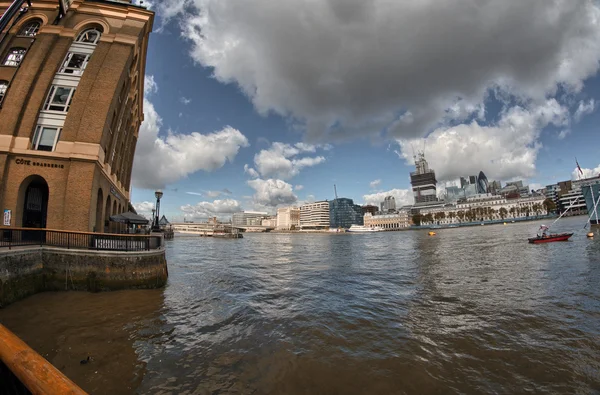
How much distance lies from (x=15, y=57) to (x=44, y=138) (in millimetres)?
8881

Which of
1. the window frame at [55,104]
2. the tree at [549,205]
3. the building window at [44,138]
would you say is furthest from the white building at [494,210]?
the building window at [44,138]

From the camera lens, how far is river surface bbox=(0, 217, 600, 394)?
5570mm

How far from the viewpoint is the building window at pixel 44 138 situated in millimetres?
17547

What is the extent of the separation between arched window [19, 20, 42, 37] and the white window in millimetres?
4271

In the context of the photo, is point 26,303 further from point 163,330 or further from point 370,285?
point 370,285

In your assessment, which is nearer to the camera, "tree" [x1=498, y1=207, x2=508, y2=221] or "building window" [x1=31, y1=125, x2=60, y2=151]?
"building window" [x1=31, y1=125, x2=60, y2=151]

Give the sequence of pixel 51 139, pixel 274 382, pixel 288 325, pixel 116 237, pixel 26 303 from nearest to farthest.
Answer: pixel 274 382 < pixel 288 325 < pixel 26 303 < pixel 116 237 < pixel 51 139

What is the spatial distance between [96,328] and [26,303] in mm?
5288

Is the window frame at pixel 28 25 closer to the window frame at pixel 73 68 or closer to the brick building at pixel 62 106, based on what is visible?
the brick building at pixel 62 106

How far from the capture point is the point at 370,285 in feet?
48.6

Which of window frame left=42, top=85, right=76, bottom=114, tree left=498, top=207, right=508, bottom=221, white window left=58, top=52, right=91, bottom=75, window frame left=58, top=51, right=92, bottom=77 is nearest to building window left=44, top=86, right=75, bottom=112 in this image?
window frame left=42, top=85, right=76, bottom=114

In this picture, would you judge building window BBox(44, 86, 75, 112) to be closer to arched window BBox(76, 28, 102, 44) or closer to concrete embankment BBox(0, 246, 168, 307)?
arched window BBox(76, 28, 102, 44)

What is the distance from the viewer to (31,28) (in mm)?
21469

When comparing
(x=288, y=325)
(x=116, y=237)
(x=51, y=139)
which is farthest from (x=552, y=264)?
(x=51, y=139)
